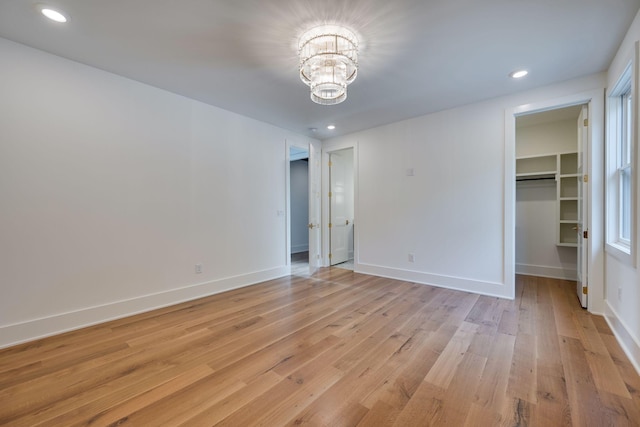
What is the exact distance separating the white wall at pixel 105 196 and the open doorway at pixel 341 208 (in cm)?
210

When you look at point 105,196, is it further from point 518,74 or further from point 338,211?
point 518,74

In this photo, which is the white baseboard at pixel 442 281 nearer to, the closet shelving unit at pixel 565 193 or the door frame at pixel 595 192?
the door frame at pixel 595 192

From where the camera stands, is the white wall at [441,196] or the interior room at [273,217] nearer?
the interior room at [273,217]

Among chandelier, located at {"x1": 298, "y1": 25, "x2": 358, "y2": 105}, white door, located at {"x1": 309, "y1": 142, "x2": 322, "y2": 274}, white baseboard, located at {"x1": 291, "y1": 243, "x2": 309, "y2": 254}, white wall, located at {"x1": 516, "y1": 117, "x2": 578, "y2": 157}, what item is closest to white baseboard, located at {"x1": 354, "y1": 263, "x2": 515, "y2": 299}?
white door, located at {"x1": 309, "y1": 142, "x2": 322, "y2": 274}

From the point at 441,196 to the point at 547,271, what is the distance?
2489mm

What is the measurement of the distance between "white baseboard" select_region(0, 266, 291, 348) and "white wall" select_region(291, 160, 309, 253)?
3564 mm

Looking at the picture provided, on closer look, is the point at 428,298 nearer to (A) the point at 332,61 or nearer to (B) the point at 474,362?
(B) the point at 474,362

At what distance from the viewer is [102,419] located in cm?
146

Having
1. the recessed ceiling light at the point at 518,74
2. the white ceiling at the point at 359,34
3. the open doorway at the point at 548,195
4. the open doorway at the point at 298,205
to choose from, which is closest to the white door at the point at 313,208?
the white ceiling at the point at 359,34

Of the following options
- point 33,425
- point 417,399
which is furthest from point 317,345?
point 33,425

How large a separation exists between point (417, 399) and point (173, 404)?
1.46 metres

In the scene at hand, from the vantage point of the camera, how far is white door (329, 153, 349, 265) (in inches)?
223

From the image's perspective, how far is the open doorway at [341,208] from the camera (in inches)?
223

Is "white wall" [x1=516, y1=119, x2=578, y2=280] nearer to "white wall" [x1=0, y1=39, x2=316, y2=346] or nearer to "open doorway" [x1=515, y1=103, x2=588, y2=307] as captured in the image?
"open doorway" [x1=515, y1=103, x2=588, y2=307]
